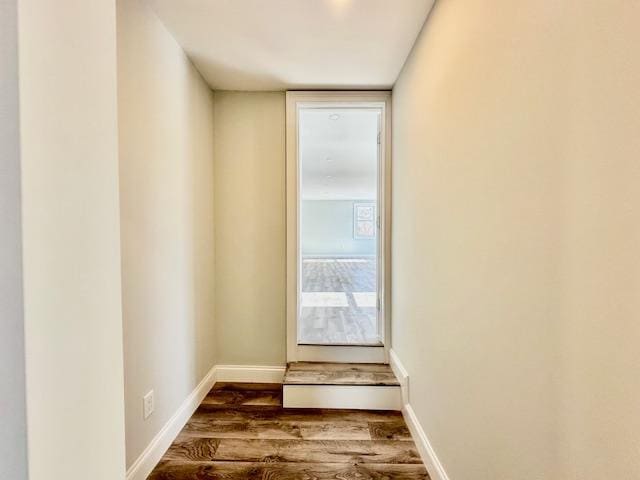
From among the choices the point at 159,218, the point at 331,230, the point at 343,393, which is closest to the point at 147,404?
the point at 159,218

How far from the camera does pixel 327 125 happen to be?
3900 millimetres

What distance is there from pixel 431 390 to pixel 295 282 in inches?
54.0

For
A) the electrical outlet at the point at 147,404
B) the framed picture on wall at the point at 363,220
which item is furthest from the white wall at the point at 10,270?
the framed picture on wall at the point at 363,220

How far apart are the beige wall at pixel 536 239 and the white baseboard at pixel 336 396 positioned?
2.59 ft

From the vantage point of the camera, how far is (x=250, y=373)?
2.81 m

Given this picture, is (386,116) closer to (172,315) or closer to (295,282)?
(295,282)

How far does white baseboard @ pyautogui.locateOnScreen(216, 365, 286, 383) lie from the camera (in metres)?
2.80

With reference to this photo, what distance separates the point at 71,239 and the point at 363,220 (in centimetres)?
1227

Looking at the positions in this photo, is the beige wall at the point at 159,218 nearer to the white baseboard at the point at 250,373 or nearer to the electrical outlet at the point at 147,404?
the electrical outlet at the point at 147,404

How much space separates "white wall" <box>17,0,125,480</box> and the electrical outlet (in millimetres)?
1063

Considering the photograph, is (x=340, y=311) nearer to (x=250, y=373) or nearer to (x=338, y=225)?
(x=250, y=373)

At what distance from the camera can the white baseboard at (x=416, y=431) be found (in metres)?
1.63

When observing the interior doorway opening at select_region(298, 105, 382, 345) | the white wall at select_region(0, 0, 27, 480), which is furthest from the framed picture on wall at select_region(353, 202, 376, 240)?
the white wall at select_region(0, 0, 27, 480)

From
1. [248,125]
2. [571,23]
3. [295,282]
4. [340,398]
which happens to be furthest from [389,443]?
[248,125]
